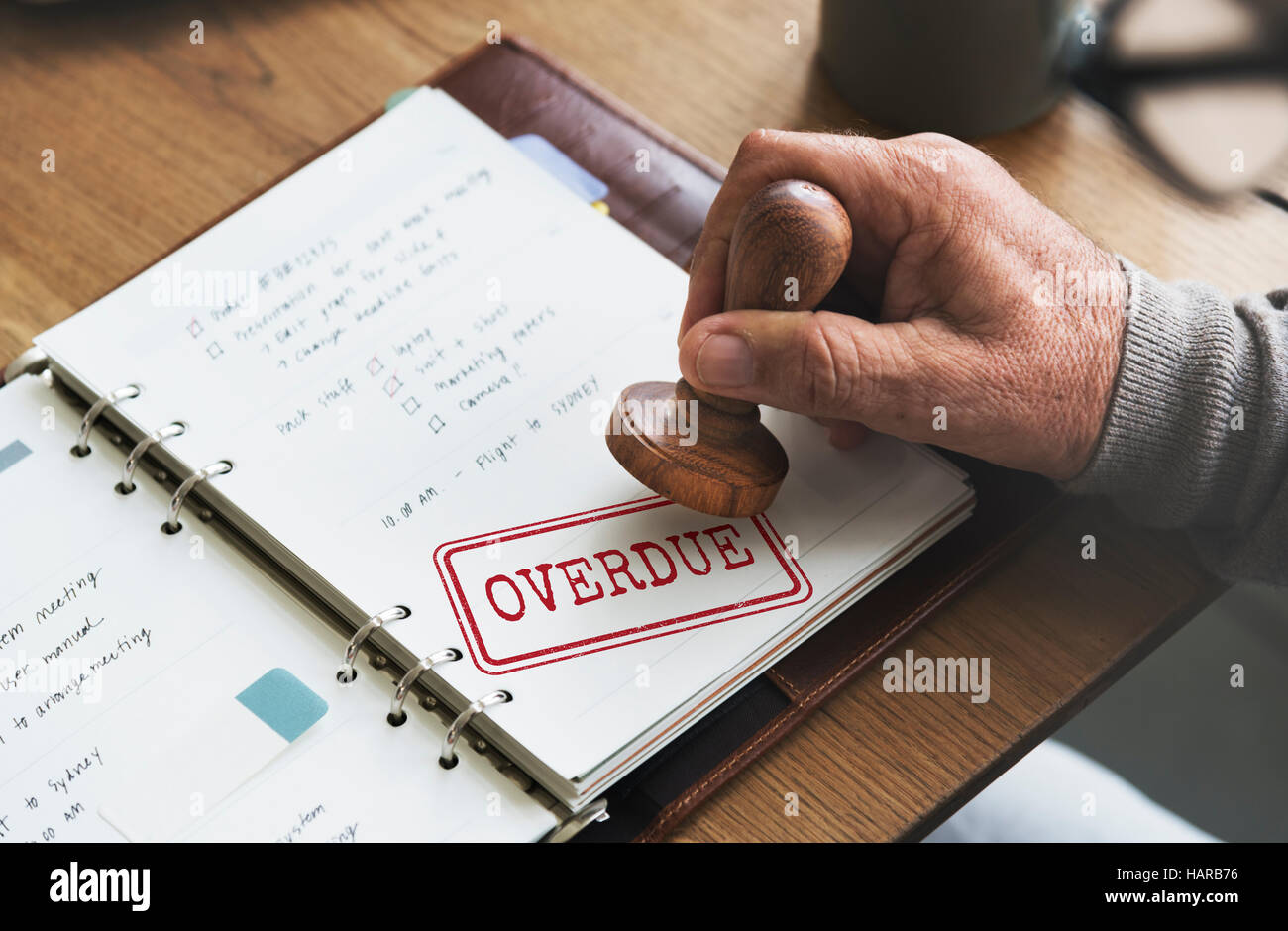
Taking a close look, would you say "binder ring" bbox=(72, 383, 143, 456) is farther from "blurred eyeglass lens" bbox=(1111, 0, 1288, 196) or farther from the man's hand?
"blurred eyeglass lens" bbox=(1111, 0, 1288, 196)

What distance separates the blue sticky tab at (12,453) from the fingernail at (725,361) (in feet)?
1.24

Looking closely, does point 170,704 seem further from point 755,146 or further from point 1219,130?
point 1219,130

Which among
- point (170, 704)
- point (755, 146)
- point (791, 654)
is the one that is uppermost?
point (755, 146)

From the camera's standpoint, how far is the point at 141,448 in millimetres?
657

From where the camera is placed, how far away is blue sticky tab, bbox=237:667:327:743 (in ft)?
1.93

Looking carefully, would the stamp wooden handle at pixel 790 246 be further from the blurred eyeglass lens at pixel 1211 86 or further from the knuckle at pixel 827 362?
the blurred eyeglass lens at pixel 1211 86

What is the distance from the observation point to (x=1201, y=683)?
999 millimetres

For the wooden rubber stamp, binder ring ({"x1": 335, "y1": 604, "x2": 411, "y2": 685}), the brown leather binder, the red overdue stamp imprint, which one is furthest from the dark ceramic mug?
binder ring ({"x1": 335, "y1": 604, "x2": 411, "y2": 685})

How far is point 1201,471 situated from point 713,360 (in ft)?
0.87

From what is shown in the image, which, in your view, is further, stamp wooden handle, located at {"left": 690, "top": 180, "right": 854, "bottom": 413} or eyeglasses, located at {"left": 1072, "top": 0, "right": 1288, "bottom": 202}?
eyeglasses, located at {"left": 1072, "top": 0, "right": 1288, "bottom": 202}

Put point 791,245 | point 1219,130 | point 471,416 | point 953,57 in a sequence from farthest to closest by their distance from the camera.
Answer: point 1219,130 < point 953,57 < point 471,416 < point 791,245

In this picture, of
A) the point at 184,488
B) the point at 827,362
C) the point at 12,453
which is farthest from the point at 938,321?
the point at 12,453

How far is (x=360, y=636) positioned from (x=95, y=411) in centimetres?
21

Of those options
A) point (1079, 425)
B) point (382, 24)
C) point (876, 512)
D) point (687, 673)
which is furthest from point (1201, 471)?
point (382, 24)
